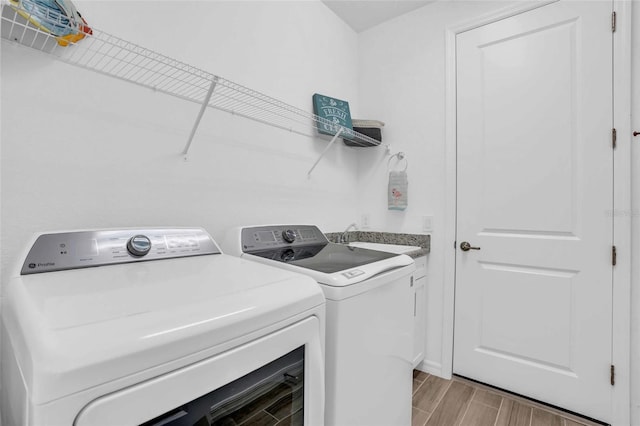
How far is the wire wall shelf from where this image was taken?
90 cm

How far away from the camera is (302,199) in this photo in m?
2.05

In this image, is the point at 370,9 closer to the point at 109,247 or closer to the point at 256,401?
the point at 109,247

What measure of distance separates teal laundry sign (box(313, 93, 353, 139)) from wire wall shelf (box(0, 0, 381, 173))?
0.09m

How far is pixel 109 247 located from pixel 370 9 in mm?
2448

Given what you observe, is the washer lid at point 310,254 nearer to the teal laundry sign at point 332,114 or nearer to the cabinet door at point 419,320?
the teal laundry sign at point 332,114

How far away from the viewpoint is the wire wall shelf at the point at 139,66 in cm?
90

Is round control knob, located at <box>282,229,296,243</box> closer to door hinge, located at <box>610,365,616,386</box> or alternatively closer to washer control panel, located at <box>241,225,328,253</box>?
washer control panel, located at <box>241,225,328,253</box>

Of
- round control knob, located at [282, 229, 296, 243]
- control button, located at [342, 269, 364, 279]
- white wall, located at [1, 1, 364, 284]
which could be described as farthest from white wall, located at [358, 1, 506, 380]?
control button, located at [342, 269, 364, 279]

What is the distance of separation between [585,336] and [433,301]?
0.87m

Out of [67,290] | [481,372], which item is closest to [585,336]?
[481,372]

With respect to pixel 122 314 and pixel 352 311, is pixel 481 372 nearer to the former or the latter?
pixel 352 311

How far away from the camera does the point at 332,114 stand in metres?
2.15

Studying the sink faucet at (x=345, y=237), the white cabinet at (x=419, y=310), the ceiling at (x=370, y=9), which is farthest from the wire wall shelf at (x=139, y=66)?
the white cabinet at (x=419, y=310)

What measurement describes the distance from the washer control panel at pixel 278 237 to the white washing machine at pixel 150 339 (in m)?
0.38
